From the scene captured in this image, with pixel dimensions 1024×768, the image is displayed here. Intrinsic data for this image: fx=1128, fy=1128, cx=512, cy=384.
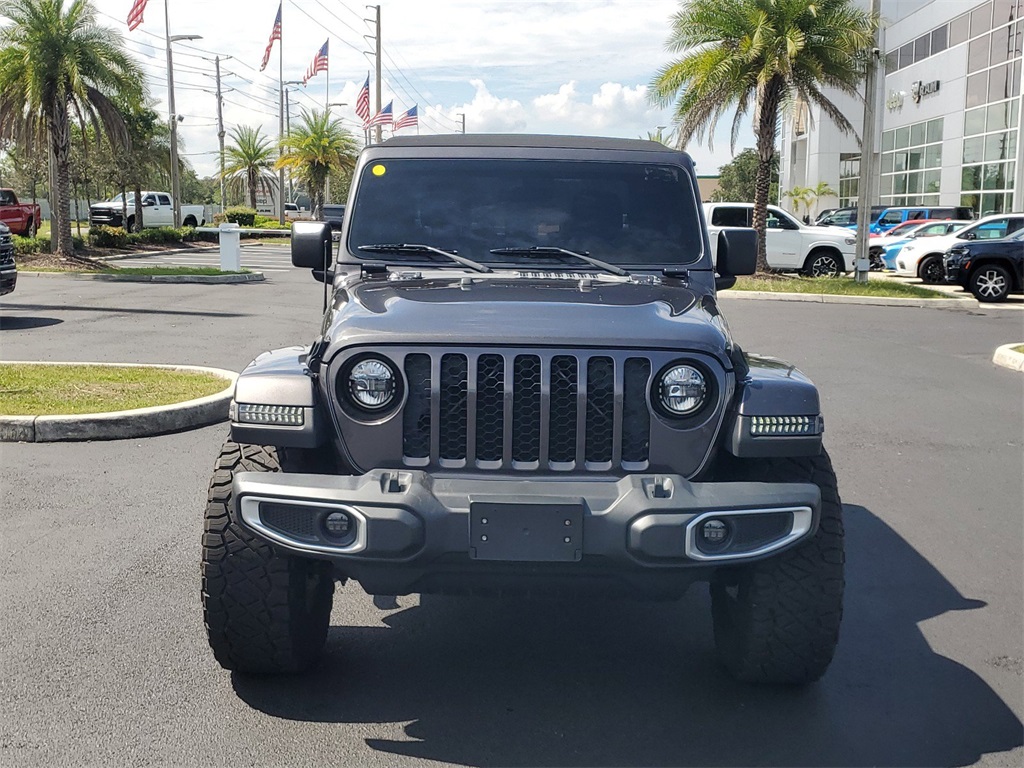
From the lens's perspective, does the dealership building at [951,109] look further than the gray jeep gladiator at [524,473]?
Yes

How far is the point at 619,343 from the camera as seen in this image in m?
3.62

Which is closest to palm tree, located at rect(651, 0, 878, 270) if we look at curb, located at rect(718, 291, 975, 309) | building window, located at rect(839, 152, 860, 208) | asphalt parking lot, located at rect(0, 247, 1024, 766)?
curb, located at rect(718, 291, 975, 309)

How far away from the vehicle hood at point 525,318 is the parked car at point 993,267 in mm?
19293

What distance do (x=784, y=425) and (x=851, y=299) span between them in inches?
750

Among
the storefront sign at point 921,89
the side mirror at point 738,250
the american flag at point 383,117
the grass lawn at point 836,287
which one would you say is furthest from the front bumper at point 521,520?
the storefront sign at point 921,89

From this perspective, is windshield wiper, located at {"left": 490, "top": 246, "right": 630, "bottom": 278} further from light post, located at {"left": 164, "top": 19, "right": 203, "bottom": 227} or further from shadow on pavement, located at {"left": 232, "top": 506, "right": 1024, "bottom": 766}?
light post, located at {"left": 164, "top": 19, "right": 203, "bottom": 227}

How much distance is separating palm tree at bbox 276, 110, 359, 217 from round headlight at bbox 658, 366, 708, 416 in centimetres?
5508

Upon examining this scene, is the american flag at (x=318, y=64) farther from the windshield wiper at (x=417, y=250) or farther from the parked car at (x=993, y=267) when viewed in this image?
the windshield wiper at (x=417, y=250)

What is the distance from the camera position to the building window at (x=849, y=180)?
64625mm

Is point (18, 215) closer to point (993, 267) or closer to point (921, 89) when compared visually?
point (993, 267)

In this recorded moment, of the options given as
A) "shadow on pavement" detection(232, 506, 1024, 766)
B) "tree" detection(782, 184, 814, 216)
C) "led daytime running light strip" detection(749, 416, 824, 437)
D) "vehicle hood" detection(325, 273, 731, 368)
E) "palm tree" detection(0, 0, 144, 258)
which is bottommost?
"shadow on pavement" detection(232, 506, 1024, 766)

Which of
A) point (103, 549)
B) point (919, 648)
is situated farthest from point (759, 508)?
point (103, 549)

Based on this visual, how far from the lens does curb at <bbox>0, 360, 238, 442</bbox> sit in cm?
788

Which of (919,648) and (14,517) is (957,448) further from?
(14,517)
